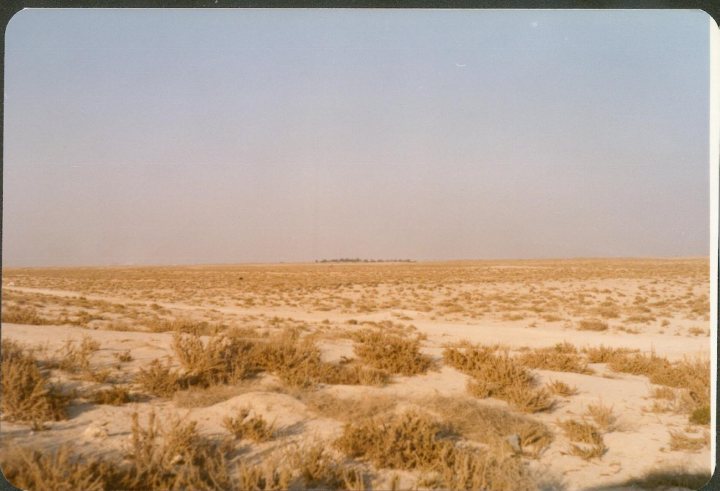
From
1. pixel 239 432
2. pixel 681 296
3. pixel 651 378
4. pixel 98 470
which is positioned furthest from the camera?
pixel 681 296

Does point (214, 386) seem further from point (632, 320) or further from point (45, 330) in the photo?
point (632, 320)

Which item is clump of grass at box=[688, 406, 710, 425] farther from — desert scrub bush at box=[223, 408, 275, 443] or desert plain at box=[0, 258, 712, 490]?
desert scrub bush at box=[223, 408, 275, 443]

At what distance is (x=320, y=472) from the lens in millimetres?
4363

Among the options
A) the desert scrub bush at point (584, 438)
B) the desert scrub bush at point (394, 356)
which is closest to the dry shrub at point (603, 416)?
the desert scrub bush at point (584, 438)

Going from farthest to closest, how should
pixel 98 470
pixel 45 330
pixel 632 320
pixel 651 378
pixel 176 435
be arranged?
pixel 632 320 < pixel 45 330 < pixel 651 378 < pixel 176 435 < pixel 98 470

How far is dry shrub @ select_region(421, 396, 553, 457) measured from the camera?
17.4ft

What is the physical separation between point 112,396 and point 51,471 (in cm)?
172

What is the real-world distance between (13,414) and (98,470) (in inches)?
70.3

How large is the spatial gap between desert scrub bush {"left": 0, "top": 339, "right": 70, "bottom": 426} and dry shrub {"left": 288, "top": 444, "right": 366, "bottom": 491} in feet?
9.15

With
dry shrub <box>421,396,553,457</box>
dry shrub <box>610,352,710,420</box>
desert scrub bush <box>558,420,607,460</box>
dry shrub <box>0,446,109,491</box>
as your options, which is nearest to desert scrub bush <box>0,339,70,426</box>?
dry shrub <box>0,446,109,491</box>

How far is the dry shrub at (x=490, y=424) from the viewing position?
5.29m
